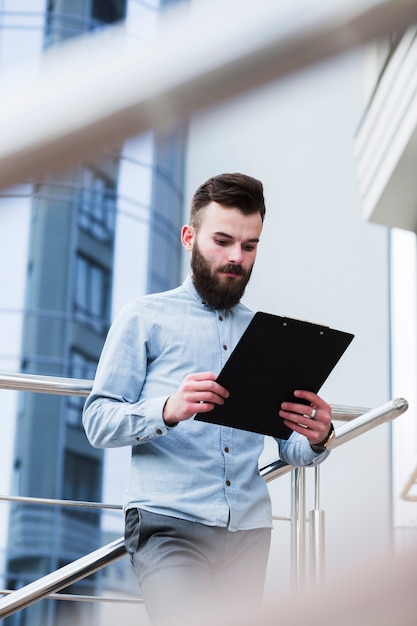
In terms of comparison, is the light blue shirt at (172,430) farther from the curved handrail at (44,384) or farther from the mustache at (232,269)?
the curved handrail at (44,384)

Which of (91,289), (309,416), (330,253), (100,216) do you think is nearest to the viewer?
(309,416)

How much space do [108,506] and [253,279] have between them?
0.77 meters

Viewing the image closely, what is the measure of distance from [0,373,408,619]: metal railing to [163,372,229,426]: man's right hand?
1.19 ft

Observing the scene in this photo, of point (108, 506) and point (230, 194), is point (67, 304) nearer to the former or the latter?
point (108, 506)

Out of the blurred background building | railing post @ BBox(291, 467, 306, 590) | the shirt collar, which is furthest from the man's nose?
Result: the blurred background building

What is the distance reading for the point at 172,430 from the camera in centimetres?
144

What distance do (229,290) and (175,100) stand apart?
1.33 m

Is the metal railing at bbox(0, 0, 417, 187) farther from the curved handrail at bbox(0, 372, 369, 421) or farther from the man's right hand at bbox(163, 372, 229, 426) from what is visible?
the curved handrail at bbox(0, 372, 369, 421)

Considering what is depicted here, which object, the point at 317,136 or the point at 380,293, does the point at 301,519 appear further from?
the point at 317,136

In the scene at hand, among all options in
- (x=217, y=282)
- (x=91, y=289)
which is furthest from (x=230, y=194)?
(x=91, y=289)

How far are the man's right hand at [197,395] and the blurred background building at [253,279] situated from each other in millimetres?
1140

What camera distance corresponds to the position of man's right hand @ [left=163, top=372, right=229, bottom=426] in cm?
126

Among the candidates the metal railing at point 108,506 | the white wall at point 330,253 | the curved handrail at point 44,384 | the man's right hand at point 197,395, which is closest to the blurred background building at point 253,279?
the white wall at point 330,253

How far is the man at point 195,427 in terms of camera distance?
1.31 metres
